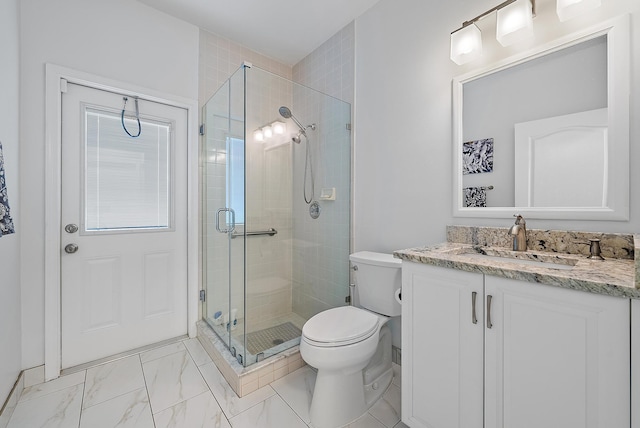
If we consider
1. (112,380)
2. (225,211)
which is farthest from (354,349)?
(112,380)

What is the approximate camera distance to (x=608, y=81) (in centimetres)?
112

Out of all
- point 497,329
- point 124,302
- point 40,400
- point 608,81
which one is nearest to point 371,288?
point 497,329

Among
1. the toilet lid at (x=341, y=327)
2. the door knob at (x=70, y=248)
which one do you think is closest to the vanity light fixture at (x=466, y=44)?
the toilet lid at (x=341, y=327)

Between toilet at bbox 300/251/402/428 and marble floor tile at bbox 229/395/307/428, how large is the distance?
116 millimetres

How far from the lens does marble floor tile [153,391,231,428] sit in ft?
4.48

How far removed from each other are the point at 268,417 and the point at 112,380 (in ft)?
3.54

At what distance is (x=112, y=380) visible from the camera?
5.62 feet

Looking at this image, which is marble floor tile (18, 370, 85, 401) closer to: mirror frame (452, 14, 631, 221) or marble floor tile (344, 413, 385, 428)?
marble floor tile (344, 413, 385, 428)

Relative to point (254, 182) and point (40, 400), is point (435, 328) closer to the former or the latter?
point (254, 182)

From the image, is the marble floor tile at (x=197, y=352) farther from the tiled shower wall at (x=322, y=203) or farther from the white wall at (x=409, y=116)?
the white wall at (x=409, y=116)

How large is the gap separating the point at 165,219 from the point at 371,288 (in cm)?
170

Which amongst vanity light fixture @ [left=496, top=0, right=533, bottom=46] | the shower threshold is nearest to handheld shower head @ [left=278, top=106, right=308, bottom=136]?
vanity light fixture @ [left=496, top=0, right=533, bottom=46]

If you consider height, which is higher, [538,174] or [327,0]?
[327,0]

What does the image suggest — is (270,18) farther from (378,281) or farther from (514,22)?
(378,281)
